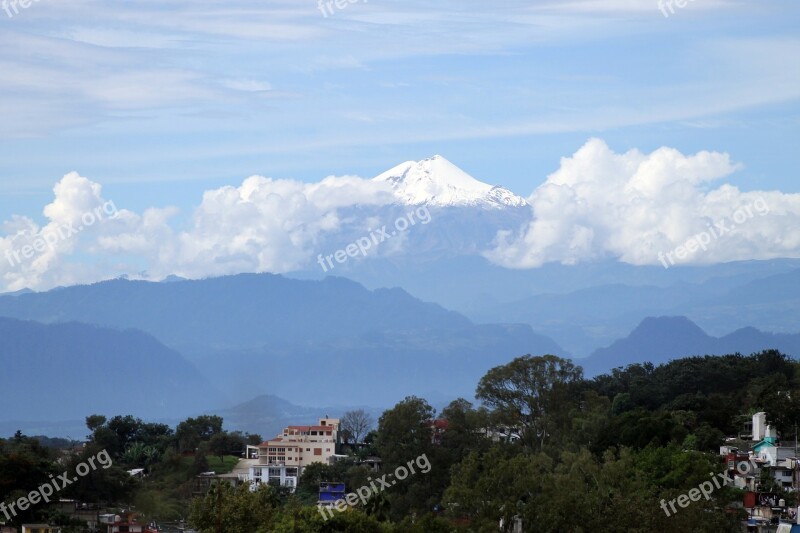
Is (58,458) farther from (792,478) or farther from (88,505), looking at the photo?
(792,478)

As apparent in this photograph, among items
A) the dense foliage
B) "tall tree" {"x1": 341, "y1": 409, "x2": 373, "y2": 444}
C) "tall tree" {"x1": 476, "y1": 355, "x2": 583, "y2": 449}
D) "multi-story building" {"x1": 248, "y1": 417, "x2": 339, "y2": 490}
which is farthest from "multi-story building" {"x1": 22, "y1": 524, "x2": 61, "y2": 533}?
"tall tree" {"x1": 341, "y1": 409, "x2": 373, "y2": 444}

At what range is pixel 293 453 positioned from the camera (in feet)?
Answer: 319

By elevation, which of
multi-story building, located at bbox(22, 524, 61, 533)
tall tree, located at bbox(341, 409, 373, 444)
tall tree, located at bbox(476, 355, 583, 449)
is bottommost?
multi-story building, located at bbox(22, 524, 61, 533)

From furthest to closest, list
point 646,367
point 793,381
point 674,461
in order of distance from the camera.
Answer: point 646,367
point 793,381
point 674,461

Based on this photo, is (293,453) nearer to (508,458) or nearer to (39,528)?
(508,458)

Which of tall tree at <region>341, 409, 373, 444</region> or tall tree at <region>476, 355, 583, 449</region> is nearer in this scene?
tall tree at <region>476, 355, 583, 449</region>

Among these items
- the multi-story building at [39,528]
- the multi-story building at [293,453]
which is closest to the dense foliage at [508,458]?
the multi-story building at [293,453]

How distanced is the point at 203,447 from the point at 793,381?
123 feet

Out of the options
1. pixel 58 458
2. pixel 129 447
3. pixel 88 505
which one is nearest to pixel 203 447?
pixel 129 447

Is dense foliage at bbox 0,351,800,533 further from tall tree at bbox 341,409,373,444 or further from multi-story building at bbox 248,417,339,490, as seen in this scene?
multi-story building at bbox 248,417,339,490

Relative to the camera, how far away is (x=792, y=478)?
2418 inches

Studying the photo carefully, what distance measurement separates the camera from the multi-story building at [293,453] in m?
90.4

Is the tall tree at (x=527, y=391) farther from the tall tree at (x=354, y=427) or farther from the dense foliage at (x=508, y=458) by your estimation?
the tall tree at (x=354, y=427)

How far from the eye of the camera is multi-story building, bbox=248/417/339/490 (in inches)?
3558
